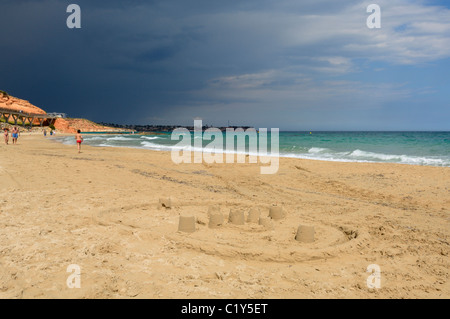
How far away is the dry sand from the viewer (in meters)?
3.16

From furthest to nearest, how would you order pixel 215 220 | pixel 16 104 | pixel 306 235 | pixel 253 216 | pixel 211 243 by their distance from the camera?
pixel 16 104 < pixel 253 216 < pixel 215 220 < pixel 306 235 < pixel 211 243

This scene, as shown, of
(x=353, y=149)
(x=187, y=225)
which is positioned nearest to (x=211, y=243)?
(x=187, y=225)

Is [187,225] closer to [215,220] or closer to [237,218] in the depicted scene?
[215,220]

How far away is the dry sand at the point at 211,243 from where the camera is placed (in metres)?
3.16

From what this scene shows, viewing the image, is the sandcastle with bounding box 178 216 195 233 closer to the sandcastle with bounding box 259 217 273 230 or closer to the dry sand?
the dry sand

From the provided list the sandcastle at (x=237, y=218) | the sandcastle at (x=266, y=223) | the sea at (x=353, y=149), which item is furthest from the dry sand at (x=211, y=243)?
the sea at (x=353, y=149)

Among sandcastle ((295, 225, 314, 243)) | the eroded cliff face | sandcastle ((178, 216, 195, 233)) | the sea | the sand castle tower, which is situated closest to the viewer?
sandcastle ((295, 225, 314, 243))

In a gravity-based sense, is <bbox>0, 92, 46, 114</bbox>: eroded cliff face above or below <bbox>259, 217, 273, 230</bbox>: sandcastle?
above

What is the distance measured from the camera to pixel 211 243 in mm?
4340

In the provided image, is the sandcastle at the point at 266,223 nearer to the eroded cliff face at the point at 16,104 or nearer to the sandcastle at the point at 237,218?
the sandcastle at the point at 237,218

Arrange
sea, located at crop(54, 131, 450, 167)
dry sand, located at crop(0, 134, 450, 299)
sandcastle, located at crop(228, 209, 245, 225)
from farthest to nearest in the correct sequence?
sea, located at crop(54, 131, 450, 167)
sandcastle, located at crop(228, 209, 245, 225)
dry sand, located at crop(0, 134, 450, 299)

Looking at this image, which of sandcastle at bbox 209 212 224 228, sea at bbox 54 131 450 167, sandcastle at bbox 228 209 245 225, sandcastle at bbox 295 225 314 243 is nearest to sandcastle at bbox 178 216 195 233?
sandcastle at bbox 209 212 224 228

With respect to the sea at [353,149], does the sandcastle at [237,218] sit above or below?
below

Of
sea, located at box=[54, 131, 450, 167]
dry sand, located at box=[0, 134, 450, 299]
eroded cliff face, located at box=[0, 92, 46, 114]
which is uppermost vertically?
eroded cliff face, located at box=[0, 92, 46, 114]
